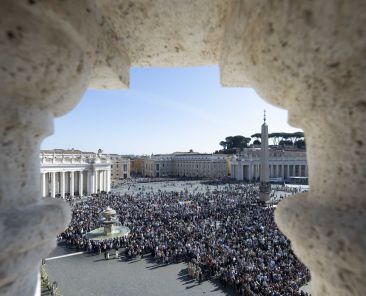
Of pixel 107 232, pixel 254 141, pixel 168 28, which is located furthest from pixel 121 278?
pixel 254 141

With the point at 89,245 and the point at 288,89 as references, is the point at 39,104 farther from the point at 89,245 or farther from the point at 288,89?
the point at 89,245

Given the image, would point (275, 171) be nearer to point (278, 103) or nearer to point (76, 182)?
point (76, 182)

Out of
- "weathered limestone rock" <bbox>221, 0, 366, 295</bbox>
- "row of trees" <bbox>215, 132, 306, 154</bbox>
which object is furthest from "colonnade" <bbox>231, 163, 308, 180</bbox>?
"weathered limestone rock" <bbox>221, 0, 366, 295</bbox>

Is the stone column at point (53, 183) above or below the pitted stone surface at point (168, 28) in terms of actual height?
below

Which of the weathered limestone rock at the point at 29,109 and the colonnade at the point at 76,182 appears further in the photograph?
the colonnade at the point at 76,182

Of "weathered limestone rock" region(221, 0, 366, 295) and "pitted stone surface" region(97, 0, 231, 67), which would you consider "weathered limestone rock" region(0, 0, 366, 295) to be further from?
"pitted stone surface" region(97, 0, 231, 67)

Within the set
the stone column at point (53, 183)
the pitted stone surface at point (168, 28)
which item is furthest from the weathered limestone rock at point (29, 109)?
the stone column at point (53, 183)

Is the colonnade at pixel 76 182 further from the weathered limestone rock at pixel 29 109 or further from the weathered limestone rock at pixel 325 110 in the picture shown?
the weathered limestone rock at pixel 325 110
